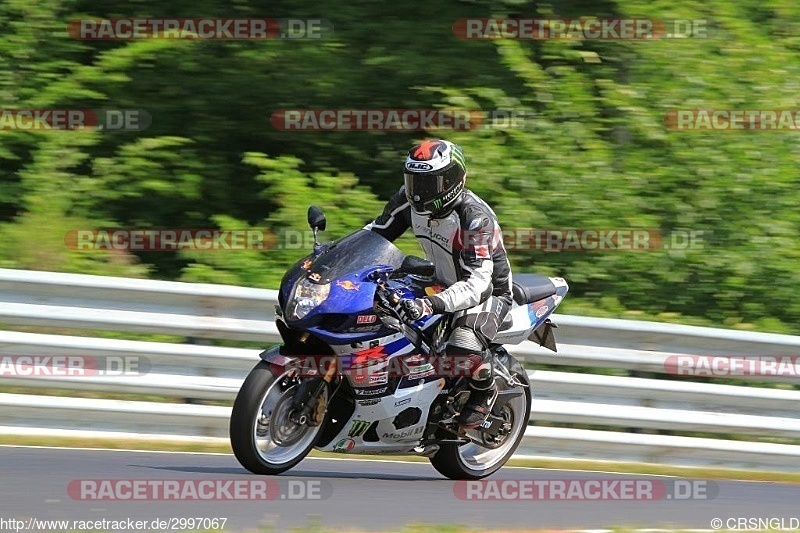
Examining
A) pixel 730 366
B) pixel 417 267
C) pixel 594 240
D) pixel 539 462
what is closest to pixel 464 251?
pixel 417 267

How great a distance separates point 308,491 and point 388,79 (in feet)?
20.1

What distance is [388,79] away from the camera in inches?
462

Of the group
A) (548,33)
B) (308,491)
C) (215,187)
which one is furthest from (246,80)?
(308,491)

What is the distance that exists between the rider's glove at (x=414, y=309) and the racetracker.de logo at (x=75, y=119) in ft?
19.5

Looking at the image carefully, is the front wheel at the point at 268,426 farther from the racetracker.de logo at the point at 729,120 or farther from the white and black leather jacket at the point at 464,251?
the racetracker.de logo at the point at 729,120

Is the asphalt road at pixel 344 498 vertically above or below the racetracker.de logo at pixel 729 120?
below

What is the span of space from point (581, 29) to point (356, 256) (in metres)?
5.84

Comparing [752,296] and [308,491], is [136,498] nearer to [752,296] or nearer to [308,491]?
[308,491]

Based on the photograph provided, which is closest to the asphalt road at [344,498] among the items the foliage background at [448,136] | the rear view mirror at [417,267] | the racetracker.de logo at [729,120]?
the rear view mirror at [417,267]

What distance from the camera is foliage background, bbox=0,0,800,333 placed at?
35.6ft

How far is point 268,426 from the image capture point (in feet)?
21.3

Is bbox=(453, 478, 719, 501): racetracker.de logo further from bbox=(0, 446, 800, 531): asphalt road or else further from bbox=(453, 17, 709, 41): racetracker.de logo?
bbox=(453, 17, 709, 41): racetracker.de logo

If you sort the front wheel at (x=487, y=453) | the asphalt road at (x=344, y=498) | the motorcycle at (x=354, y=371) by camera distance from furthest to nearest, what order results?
1. the front wheel at (x=487, y=453)
2. the motorcycle at (x=354, y=371)
3. the asphalt road at (x=344, y=498)

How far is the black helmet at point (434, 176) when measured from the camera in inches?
263
